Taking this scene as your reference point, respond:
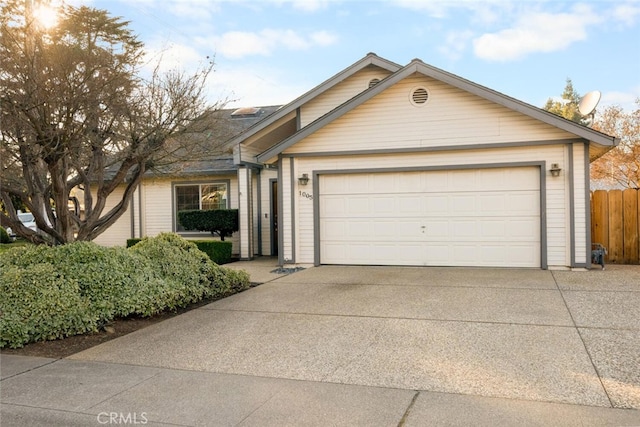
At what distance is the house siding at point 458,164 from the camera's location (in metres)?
10.2

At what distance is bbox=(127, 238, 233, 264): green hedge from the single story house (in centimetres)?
231

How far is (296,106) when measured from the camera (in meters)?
13.0

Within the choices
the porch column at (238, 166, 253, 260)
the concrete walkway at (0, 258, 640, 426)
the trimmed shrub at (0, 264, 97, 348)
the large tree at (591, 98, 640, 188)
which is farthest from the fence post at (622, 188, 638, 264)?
the trimmed shrub at (0, 264, 97, 348)

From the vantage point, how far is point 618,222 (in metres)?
11.3

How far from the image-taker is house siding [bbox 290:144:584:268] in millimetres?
10188

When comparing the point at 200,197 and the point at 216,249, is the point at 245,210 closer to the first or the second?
the point at 216,249

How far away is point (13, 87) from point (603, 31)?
41.6 feet

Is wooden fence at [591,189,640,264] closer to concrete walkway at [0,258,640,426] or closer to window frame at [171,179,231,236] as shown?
concrete walkway at [0,258,640,426]

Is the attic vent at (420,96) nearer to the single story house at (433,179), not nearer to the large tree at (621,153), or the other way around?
the single story house at (433,179)

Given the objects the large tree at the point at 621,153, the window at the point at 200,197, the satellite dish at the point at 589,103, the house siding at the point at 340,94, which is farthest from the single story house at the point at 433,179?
the large tree at the point at 621,153

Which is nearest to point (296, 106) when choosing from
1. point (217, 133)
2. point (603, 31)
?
point (217, 133)

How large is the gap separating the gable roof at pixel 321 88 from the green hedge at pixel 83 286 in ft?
17.5

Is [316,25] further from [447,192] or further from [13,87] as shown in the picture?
[13,87]

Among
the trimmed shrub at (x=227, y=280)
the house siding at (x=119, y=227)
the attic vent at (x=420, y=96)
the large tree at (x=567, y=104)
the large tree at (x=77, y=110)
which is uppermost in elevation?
the large tree at (x=567, y=104)
